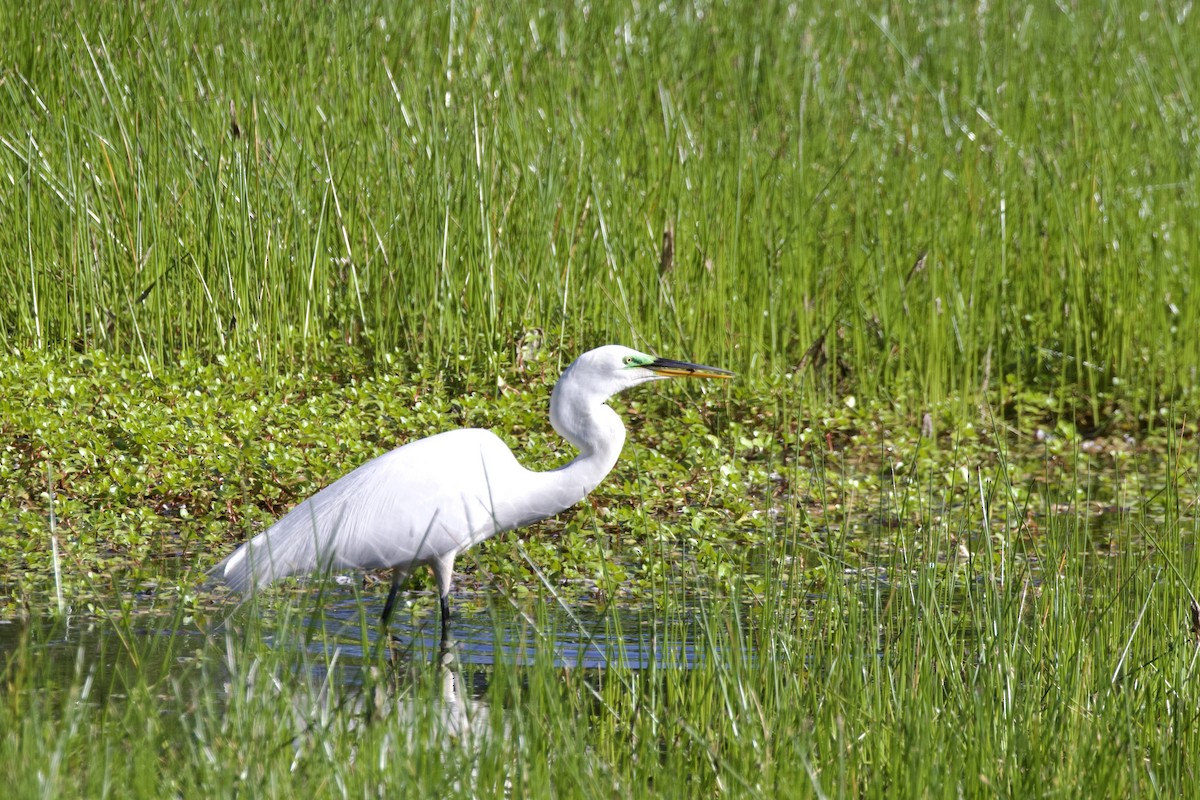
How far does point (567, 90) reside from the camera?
6410 millimetres

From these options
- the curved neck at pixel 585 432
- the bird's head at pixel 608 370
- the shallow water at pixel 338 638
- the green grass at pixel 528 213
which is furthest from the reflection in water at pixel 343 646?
the green grass at pixel 528 213

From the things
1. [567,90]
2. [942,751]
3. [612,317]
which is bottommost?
[942,751]

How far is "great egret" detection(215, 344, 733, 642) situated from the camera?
375 centimetres

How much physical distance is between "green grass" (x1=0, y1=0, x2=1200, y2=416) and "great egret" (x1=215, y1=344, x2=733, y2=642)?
1.66m

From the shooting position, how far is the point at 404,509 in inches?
149

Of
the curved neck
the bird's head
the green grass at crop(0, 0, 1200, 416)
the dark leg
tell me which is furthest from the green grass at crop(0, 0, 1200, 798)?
the bird's head

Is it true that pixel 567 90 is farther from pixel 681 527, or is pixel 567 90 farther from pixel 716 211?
pixel 681 527

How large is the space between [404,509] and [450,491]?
129mm

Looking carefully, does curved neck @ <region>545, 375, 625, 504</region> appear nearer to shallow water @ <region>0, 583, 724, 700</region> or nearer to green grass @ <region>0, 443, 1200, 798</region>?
shallow water @ <region>0, 583, 724, 700</region>

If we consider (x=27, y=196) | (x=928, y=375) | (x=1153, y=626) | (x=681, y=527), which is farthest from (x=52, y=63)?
(x=1153, y=626)

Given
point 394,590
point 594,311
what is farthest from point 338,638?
point 594,311

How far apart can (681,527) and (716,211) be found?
1.98 metres

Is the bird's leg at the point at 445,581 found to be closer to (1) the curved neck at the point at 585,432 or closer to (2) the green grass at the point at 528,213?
(1) the curved neck at the point at 585,432

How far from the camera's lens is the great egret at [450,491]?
3.75 meters
